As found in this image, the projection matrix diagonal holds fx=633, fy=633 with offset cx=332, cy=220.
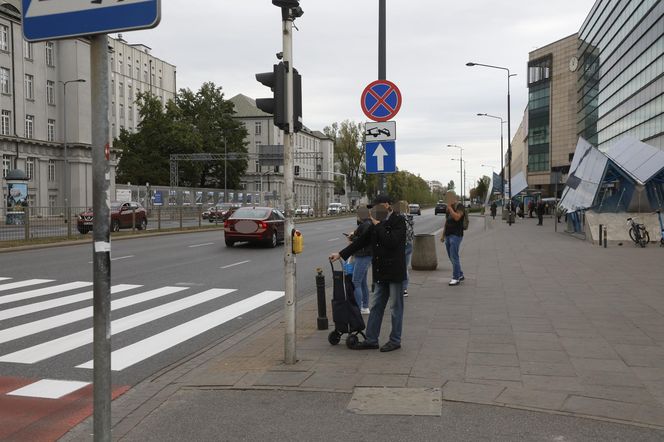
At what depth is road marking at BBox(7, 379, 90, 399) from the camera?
5.32 m

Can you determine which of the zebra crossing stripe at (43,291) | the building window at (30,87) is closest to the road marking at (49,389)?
the zebra crossing stripe at (43,291)

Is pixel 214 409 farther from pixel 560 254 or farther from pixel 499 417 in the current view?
pixel 560 254

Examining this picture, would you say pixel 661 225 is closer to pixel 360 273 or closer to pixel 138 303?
pixel 360 273

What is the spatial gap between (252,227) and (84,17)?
63.3 ft

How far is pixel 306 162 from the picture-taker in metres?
123

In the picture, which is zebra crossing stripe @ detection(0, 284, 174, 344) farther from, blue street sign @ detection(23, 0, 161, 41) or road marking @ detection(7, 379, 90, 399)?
blue street sign @ detection(23, 0, 161, 41)

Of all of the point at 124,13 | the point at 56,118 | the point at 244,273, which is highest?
the point at 56,118

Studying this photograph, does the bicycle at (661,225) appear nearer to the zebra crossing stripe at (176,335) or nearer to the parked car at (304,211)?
the zebra crossing stripe at (176,335)

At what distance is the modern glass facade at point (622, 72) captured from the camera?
1673 inches

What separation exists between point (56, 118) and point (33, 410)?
2172 inches

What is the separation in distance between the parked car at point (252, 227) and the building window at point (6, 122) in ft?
111

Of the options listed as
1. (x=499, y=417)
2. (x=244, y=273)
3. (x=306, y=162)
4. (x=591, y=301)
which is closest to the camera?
(x=499, y=417)

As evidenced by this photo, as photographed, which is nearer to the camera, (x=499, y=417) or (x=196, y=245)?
(x=499, y=417)

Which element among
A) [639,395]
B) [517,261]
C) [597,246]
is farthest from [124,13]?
A: [597,246]
